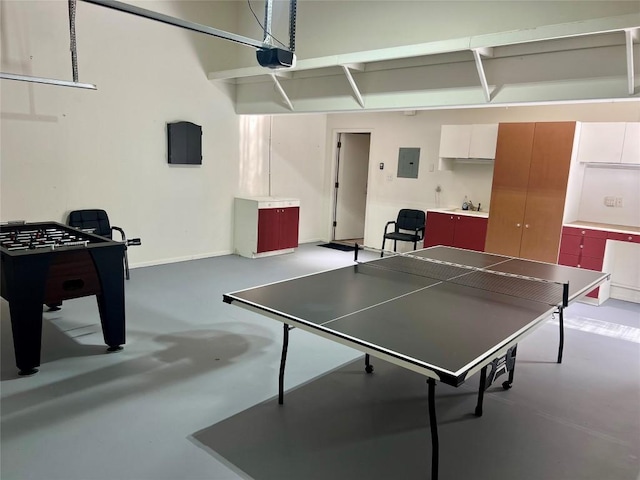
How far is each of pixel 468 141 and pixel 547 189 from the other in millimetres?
1391

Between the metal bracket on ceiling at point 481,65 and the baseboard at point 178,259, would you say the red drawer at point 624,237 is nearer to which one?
the metal bracket on ceiling at point 481,65

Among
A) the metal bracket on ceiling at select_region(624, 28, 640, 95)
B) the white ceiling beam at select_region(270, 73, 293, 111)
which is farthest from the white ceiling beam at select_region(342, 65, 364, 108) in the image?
the metal bracket on ceiling at select_region(624, 28, 640, 95)

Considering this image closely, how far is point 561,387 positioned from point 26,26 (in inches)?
239

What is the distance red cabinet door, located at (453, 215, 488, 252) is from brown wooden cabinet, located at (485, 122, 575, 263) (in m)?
0.18

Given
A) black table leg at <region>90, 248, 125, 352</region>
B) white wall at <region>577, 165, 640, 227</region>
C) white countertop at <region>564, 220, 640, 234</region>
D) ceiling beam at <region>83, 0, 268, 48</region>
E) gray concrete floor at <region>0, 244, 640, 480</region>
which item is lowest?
gray concrete floor at <region>0, 244, 640, 480</region>

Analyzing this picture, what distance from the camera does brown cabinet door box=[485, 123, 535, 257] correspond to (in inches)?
221

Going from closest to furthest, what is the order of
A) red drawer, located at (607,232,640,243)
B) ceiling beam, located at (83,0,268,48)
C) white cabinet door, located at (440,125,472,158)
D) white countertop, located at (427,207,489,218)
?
ceiling beam, located at (83,0,268,48) → red drawer, located at (607,232,640,243) → white countertop, located at (427,207,489,218) → white cabinet door, located at (440,125,472,158)

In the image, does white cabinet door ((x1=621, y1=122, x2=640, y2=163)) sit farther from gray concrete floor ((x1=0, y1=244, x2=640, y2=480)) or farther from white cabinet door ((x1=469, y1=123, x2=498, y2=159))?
gray concrete floor ((x1=0, y1=244, x2=640, y2=480))

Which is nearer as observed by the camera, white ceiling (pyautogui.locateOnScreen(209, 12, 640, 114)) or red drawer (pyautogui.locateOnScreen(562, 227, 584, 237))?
white ceiling (pyautogui.locateOnScreen(209, 12, 640, 114))

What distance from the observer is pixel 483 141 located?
6254 mm

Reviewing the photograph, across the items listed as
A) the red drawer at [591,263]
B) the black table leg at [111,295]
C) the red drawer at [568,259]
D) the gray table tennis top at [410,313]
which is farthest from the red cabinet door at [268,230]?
the red drawer at [591,263]

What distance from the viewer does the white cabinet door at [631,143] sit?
5.06 m

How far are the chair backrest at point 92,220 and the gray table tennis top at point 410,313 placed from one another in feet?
11.3

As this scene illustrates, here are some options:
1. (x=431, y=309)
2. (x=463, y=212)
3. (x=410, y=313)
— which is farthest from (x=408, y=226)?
(x=410, y=313)
